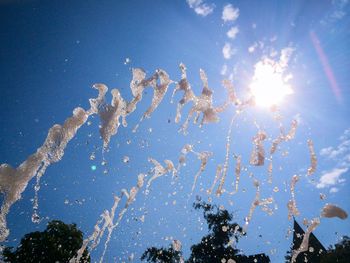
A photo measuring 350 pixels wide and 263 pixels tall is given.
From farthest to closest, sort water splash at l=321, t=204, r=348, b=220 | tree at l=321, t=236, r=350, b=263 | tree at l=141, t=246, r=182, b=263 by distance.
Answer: tree at l=141, t=246, r=182, b=263
tree at l=321, t=236, r=350, b=263
water splash at l=321, t=204, r=348, b=220

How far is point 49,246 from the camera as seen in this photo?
98.6ft

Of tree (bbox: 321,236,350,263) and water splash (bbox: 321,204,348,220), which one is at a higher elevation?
tree (bbox: 321,236,350,263)

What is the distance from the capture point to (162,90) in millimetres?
11078

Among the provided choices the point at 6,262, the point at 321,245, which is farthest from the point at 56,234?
the point at 321,245

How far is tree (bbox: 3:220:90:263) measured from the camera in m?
29.4

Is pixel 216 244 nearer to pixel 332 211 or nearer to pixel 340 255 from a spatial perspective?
pixel 340 255

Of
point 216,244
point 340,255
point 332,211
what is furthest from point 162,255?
point 332,211

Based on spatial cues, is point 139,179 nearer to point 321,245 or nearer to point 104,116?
point 104,116

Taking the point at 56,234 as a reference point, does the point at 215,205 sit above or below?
above

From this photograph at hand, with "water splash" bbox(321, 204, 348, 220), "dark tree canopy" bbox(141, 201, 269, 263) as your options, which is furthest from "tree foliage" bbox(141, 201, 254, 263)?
"water splash" bbox(321, 204, 348, 220)

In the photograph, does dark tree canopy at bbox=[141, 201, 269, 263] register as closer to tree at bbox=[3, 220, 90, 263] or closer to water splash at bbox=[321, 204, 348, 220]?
tree at bbox=[3, 220, 90, 263]

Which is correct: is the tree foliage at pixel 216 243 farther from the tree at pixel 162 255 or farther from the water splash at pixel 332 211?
the water splash at pixel 332 211

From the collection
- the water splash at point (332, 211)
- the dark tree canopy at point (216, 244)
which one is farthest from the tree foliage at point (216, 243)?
the water splash at point (332, 211)

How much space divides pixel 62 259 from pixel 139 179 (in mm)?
21521
